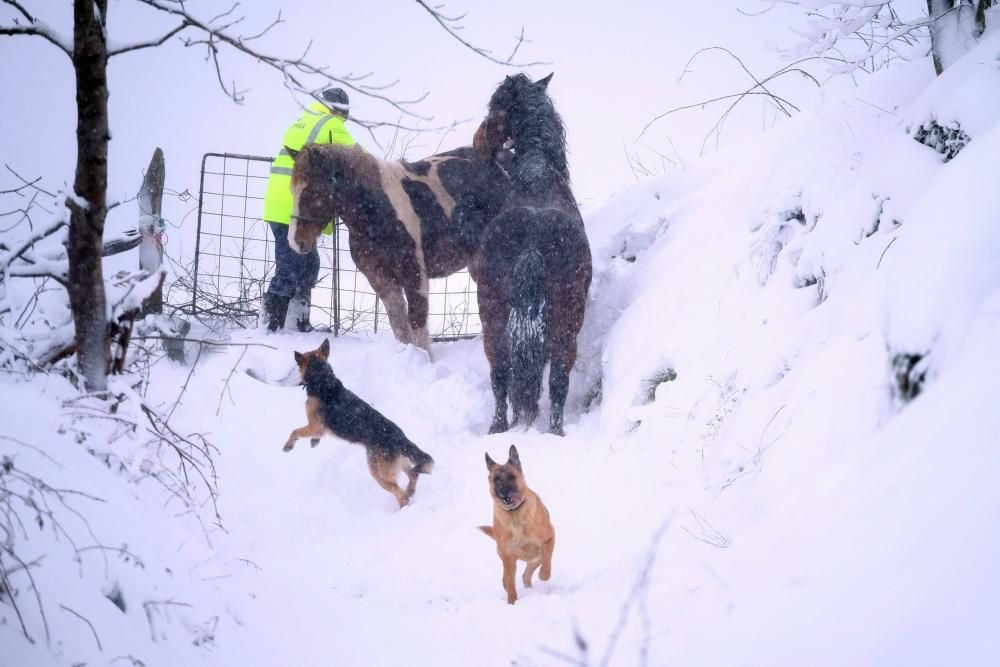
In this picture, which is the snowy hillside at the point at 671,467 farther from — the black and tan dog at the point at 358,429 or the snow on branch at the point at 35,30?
the snow on branch at the point at 35,30

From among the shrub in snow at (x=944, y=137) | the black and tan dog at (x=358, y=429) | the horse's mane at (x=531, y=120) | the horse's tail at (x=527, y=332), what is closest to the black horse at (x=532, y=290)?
the horse's tail at (x=527, y=332)

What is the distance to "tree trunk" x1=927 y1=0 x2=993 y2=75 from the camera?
4.07 m

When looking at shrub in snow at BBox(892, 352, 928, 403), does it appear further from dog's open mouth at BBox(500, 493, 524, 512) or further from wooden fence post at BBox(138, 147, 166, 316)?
wooden fence post at BBox(138, 147, 166, 316)

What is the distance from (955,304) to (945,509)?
64 centimetres

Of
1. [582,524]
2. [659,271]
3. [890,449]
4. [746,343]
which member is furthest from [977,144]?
[659,271]

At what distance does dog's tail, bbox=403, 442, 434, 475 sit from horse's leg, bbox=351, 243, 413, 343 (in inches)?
74.7

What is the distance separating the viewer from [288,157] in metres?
6.81

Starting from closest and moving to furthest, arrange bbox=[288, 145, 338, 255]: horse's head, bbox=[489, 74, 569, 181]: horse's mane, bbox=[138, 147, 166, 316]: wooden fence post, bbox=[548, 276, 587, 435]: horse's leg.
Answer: bbox=[138, 147, 166, 316]: wooden fence post → bbox=[548, 276, 587, 435]: horse's leg → bbox=[288, 145, 338, 255]: horse's head → bbox=[489, 74, 569, 181]: horse's mane

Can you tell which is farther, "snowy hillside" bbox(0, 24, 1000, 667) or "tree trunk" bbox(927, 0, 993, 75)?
"tree trunk" bbox(927, 0, 993, 75)

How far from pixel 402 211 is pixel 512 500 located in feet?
12.2

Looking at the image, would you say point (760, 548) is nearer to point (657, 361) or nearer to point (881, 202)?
point (881, 202)

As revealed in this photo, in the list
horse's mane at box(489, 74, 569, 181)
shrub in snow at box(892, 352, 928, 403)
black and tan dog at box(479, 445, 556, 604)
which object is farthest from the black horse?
shrub in snow at box(892, 352, 928, 403)

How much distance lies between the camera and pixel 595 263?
22.8 feet

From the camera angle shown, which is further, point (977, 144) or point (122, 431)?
point (122, 431)
